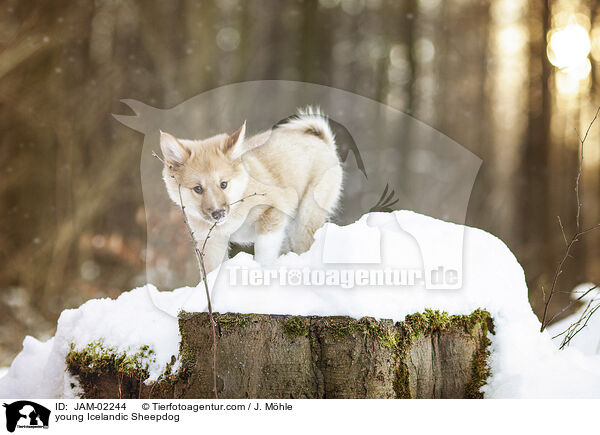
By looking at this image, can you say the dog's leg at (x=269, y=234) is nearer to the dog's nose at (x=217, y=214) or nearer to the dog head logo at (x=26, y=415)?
the dog's nose at (x=217, y=214)

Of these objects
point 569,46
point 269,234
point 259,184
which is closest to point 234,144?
point 259,184

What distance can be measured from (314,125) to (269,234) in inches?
12.1

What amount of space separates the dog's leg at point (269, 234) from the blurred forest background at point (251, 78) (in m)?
0.80

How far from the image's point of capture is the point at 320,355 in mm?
1036

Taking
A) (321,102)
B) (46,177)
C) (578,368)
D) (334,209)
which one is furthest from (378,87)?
(46,177)

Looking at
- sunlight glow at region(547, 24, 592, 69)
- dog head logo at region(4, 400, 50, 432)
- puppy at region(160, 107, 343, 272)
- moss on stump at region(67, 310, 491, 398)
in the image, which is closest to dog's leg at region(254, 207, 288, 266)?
puppy at region(160, 107, 343, 272)

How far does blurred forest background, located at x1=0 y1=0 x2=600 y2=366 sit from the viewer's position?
1955mm

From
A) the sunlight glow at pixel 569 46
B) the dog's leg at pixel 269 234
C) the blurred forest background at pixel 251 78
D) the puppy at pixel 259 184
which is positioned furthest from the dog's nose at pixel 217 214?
the sunlight glow at pixel 569 46

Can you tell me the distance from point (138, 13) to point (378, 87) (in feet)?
3.37

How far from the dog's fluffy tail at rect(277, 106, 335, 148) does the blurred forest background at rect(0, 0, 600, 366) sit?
586 millimetres

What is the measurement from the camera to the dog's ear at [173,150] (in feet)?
3.77

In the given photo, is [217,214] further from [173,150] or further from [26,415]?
[26,415]

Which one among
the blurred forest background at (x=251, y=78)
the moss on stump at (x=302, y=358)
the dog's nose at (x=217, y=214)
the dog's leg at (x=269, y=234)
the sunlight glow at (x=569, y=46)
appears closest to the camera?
the moss on stump at (x=302, y=358)

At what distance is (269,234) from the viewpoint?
1257 mm
